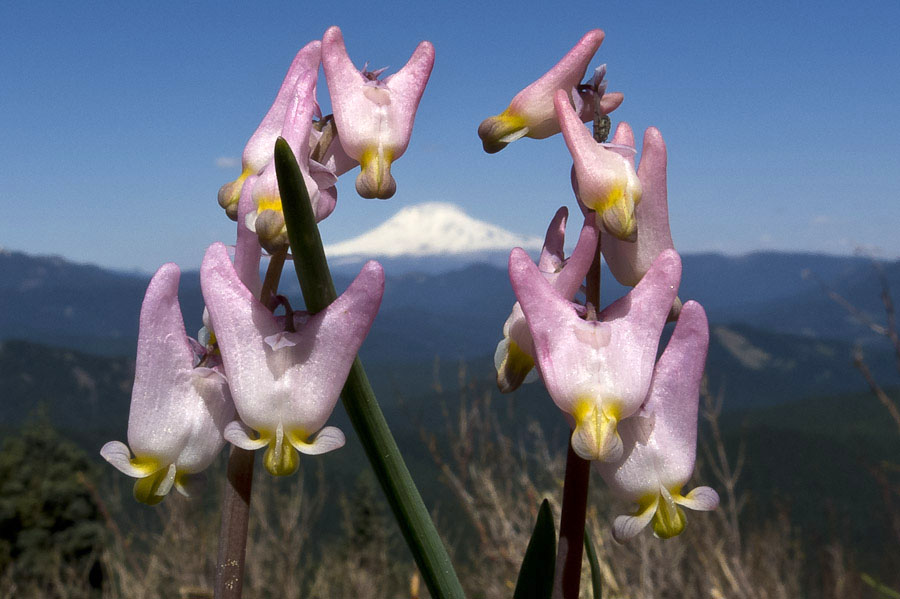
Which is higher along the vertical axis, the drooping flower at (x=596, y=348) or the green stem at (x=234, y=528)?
the drooping flower at (x=596, y=348)

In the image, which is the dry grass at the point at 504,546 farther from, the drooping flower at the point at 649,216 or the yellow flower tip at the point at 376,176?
the yellow flower tip at the point at 376,176

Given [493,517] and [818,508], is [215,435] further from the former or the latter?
[818,508]

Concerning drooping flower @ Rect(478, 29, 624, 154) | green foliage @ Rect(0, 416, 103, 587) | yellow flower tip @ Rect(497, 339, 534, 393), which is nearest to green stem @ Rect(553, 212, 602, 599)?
yellow flower tip @ Rect(497, 339, 534, 393)

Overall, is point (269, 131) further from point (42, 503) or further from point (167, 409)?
point (42, 503)

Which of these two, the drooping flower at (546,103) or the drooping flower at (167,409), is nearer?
the drooping flower at (167,409)

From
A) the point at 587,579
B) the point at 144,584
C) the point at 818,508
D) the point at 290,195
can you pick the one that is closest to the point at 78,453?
the point at 144,584

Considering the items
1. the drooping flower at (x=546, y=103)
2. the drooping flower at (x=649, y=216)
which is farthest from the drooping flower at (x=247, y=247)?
the drooping flower at (x=649, y=216)
